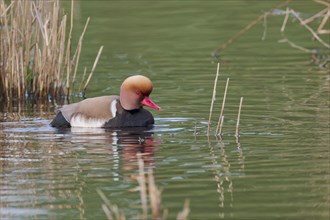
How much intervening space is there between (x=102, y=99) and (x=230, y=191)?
4365mm

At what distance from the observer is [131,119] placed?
12.4 metres

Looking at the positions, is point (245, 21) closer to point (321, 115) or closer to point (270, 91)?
point (270, 91)

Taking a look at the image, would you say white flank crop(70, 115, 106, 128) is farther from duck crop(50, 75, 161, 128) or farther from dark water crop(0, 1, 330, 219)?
dark water crop(0, 1, 330, 219)

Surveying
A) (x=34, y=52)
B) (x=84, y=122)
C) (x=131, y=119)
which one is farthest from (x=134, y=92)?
(x=34, y=52)

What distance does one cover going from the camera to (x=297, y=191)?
838 centimetres

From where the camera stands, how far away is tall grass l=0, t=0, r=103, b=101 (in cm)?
1409

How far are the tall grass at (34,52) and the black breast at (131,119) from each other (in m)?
1.99

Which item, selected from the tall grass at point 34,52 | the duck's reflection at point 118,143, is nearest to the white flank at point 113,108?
the duck's reflection at point 118,143

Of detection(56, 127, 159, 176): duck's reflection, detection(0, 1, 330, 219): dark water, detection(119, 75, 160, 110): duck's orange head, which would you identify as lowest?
detection(56, 127, 159, 176): duck's reflection

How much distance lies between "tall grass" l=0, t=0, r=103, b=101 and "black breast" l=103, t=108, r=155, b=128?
1988 mm

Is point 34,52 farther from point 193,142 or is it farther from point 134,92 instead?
point 193,142

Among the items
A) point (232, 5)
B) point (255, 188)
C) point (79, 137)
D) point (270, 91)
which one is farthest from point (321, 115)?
point (232, 5)

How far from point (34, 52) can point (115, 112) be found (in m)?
2.41

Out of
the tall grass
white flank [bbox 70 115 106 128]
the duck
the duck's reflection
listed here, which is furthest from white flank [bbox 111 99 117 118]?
the tall grass
